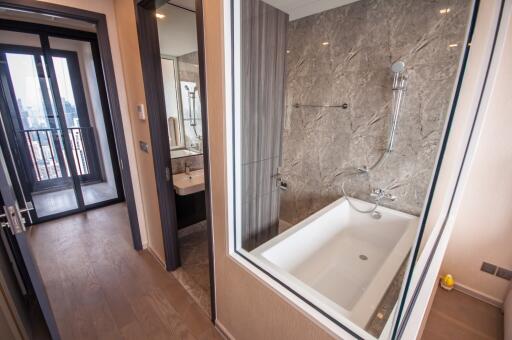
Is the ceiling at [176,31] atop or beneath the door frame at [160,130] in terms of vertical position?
atop

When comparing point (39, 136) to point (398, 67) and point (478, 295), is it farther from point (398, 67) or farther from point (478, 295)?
point (478, 295)

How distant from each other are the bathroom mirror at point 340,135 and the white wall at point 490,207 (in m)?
0.36

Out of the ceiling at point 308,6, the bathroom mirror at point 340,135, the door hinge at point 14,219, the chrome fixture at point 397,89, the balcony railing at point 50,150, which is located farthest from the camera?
the balcony railing at point 50,150

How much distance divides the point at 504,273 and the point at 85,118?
499 cm

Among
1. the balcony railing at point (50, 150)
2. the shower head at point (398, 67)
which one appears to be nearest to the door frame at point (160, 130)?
the shower head at point (398, 67)

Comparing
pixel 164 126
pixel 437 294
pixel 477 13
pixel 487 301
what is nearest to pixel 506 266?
pixel 487 301

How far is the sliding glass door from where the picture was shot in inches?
105

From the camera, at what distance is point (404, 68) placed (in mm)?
1861

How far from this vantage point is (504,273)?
1747 millimetres

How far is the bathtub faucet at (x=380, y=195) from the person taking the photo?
7.04 feet

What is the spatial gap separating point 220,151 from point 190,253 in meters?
1.69

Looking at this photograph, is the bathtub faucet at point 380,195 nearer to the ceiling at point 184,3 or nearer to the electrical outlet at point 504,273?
the electrical outlet at point 504,273

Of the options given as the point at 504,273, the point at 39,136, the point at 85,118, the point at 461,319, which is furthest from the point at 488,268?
the point at 39,136

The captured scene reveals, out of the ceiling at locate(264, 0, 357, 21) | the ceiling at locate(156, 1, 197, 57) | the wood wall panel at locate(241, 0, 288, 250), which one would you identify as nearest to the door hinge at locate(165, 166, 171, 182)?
the wood wall panel at locate(241, 0, 288, 250)
